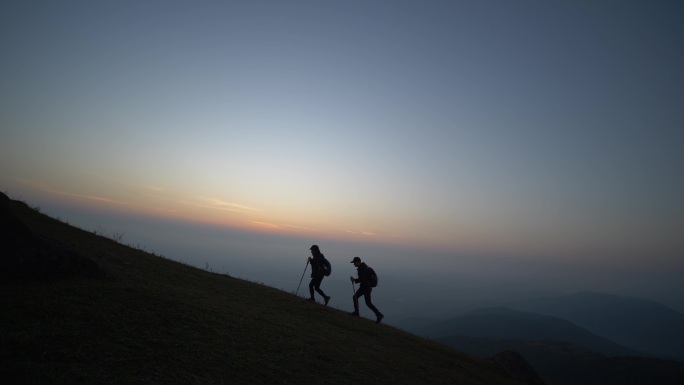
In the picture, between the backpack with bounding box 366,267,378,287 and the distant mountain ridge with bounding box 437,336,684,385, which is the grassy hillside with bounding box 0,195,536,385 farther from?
the distant mountain ridge with bounding box 437,336,684,385

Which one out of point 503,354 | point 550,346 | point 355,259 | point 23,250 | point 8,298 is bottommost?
point 550,346

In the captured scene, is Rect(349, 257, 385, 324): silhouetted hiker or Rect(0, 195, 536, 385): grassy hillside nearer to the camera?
Rect(0, 195, 536, 385): grassy hillside

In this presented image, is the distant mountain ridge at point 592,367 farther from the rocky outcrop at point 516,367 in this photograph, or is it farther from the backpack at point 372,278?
the backpack at point 372,278

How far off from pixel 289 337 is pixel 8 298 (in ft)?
21.5

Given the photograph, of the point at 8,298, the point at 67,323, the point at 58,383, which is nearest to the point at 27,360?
the point at 58,383

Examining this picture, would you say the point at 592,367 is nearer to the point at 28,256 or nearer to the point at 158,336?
the point at 158,336

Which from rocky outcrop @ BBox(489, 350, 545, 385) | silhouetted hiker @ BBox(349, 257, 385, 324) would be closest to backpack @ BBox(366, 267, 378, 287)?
silhouetted hiker @ BBox(349, 257, 385, 324)

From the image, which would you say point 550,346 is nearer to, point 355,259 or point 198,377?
point 355,259

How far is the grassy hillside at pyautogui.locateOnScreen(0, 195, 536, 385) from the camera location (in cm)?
542

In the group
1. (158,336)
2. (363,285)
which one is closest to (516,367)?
(363,285)

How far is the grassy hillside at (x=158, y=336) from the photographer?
17.8 ft

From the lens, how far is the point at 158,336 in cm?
689

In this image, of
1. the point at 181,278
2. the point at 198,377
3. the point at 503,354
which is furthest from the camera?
the point at 503,354

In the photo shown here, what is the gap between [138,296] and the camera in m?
8.38
